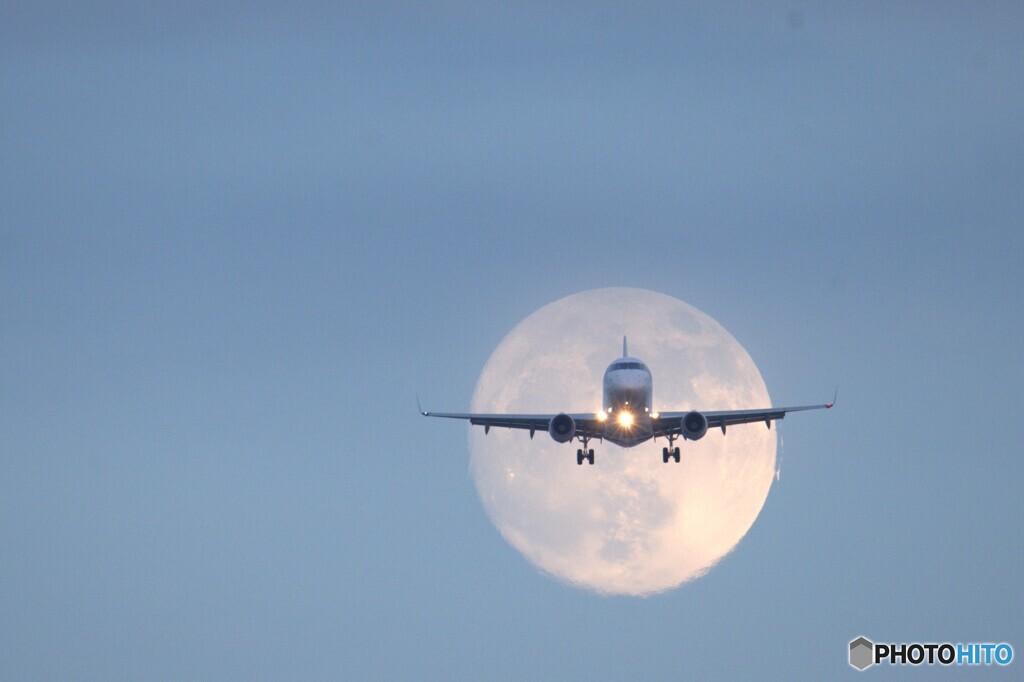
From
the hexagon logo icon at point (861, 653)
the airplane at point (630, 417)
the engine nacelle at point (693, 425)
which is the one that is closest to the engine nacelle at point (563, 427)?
the airplane at point (630, 417)

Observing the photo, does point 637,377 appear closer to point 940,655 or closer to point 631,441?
point 631,441

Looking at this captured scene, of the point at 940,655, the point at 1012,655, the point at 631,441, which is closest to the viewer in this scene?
the point at 940,655

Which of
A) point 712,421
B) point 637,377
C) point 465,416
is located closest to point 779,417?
point 712,421

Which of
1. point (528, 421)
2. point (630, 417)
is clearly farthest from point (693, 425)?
point (528, 421)

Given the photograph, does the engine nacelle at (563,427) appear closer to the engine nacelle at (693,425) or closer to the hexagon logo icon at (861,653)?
the engine nacelle at (693,425)

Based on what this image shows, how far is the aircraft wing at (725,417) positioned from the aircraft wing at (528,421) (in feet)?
11.7

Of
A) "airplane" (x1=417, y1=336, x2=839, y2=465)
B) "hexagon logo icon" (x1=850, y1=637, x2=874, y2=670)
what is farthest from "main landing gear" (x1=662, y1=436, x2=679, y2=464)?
"hexagon logo icon" (x1=850, y1=637, x2=874, y2=670)

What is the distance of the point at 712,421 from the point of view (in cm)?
9856

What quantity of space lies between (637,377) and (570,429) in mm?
4959

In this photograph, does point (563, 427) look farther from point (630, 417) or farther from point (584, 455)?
point (584, 455)

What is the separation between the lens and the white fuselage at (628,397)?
9062cm

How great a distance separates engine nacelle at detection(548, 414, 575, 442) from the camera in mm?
92750

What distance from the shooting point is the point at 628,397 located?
3565 inches

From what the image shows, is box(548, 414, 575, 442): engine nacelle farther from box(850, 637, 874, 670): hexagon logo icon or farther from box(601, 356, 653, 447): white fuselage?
box(850, 637, 874, 670): hexagon logo icon
